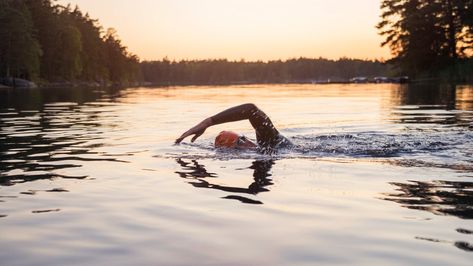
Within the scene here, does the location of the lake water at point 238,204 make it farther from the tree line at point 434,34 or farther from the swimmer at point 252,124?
the tree line at point 434,34

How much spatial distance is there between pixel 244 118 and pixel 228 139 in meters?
0.70

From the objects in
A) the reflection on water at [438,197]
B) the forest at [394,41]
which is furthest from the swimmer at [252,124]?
the forest at [394,41]

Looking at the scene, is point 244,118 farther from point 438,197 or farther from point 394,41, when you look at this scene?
point 394,41

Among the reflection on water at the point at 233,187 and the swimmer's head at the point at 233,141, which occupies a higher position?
the swimmer's head at the point at 233,141

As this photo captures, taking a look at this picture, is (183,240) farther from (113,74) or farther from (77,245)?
(113,74)

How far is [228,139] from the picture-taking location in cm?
921

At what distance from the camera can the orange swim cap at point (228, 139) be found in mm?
9148

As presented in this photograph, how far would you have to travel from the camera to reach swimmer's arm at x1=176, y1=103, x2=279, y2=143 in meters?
8.55

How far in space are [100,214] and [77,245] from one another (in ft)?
3.00

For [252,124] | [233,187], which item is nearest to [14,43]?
[252,124]

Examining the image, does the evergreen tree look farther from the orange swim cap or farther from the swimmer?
the swimmer

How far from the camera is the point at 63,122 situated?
1562 centimetres

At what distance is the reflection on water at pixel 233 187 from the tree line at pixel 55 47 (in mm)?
71834

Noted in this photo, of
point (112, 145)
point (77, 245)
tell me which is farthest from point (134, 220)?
point (112, 145)
